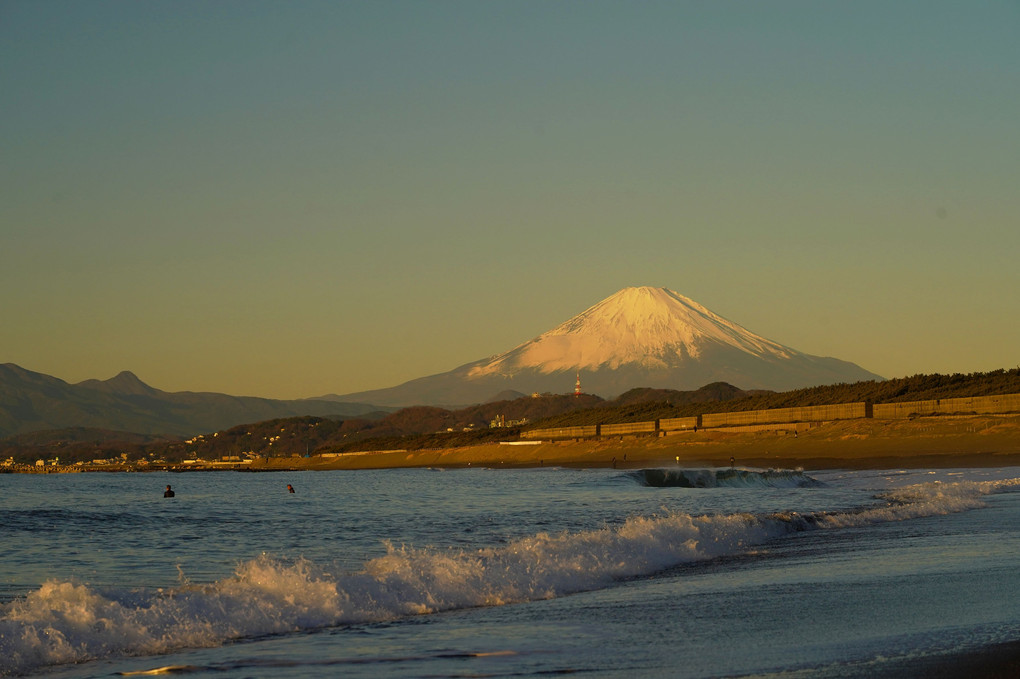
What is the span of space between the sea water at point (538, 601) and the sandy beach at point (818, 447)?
41.8 m

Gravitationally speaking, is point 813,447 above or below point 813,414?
below

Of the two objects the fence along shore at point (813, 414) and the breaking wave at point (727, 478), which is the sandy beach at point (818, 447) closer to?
the fence along shore at point (813, 414)

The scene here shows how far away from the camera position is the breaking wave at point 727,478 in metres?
50.7

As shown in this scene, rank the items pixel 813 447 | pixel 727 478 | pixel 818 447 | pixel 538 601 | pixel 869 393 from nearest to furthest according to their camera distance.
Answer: pixel 538 601
pixel 727 478
pixel 818 447
pixel 813 447
pixel 869 393

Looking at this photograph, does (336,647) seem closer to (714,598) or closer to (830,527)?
(714,598)

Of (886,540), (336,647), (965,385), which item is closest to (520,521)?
(886,540)

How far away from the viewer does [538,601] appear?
13.4 metres

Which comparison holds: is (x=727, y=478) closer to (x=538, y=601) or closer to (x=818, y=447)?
(x=818, y=447)

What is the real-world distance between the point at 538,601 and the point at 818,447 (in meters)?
69.6

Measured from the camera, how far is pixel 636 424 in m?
126

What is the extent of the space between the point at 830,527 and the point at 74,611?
16.5 meters

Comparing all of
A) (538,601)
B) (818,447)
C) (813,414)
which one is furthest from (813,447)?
(538,601)

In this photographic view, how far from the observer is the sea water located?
913cm

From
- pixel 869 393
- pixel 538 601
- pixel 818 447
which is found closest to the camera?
pixel 538 601
